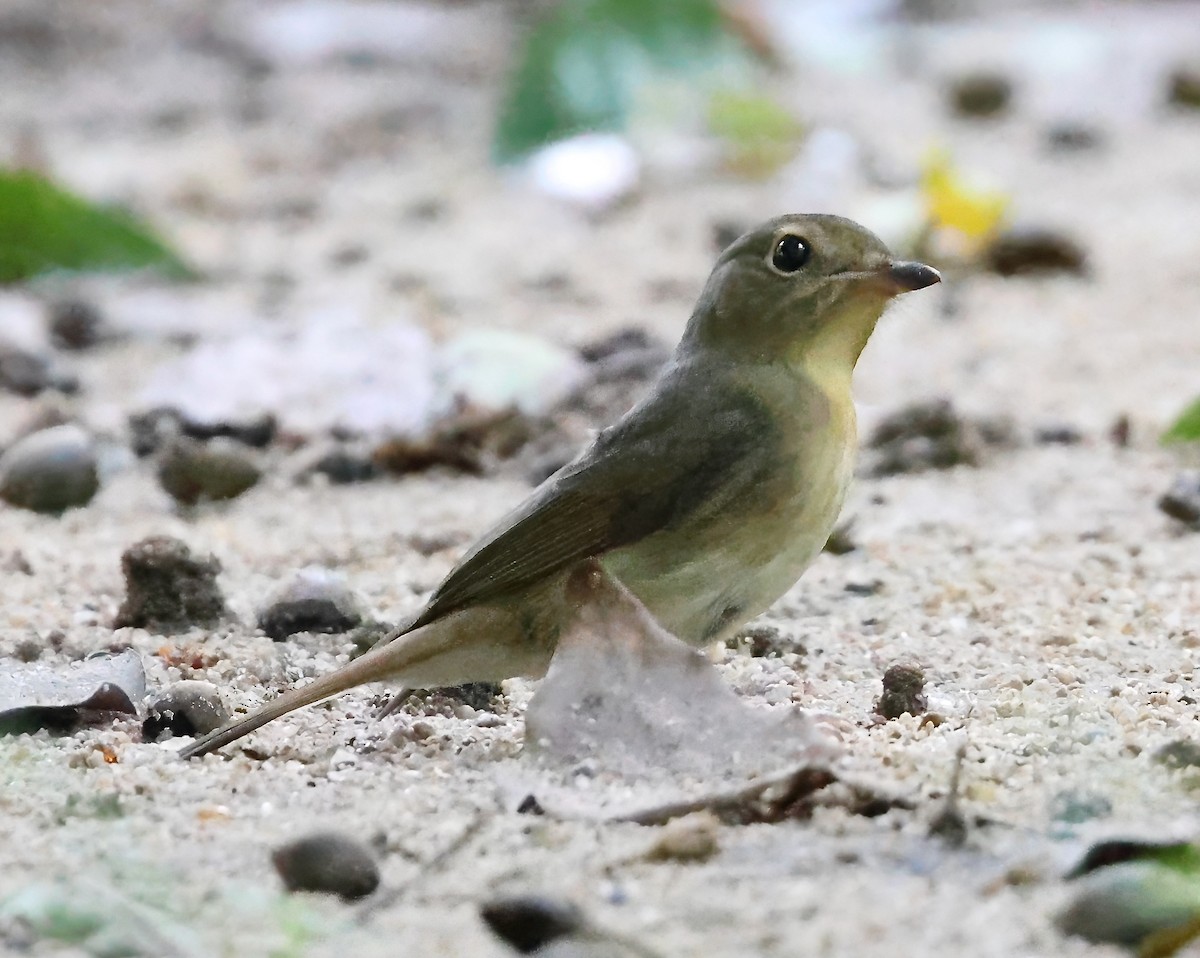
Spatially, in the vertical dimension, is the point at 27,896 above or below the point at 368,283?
below

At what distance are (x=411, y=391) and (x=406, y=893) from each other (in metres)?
2.91

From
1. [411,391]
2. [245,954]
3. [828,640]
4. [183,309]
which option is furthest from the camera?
[183,309]

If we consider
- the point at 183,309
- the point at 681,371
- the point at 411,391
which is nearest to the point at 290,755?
the point at 681,371

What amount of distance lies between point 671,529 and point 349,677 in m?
0.51

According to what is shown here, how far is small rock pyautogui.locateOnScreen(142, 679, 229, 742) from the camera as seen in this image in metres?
2.93

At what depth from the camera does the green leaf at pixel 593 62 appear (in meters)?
7.24

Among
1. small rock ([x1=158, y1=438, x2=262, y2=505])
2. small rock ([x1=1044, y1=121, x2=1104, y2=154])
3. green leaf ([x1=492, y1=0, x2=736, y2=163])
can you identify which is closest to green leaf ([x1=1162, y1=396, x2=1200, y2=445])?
small rock ([x1=158, y1=438, x2=262, y2=505])

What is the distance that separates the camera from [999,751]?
263 cm

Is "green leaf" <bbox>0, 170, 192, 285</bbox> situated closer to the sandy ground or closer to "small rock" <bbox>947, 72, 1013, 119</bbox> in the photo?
the sandy ground

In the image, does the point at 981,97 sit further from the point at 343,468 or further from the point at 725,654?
the point at 725,654

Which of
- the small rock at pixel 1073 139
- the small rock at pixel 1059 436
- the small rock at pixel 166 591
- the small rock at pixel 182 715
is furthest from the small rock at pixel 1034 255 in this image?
the small rock at pixel 182 715

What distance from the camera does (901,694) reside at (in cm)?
289

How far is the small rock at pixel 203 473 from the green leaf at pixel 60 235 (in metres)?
1.46

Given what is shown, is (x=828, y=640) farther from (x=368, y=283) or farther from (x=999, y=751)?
(x=368, y=283)
